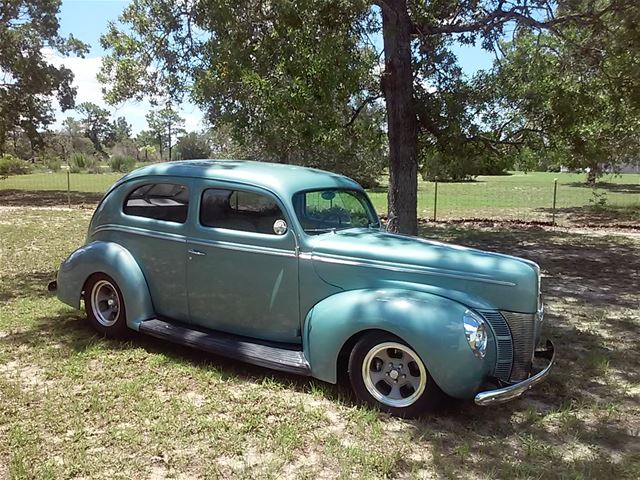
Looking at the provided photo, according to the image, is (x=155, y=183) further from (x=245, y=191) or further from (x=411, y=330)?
(x=411, y=330)

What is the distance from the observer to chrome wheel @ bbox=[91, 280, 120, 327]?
5.24 meters

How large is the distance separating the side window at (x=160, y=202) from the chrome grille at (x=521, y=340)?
112 inches

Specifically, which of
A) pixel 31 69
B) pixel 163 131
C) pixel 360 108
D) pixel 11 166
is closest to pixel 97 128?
pixel 163 131

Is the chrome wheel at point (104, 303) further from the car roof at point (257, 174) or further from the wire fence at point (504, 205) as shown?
the wire fence at point (504, 205)

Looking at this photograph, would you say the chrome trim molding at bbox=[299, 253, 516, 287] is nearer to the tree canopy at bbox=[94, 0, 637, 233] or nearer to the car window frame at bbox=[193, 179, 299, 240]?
the car window frame at bbox=[193, 179, 299, 240]

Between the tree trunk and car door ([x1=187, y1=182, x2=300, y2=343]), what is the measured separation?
481 cm

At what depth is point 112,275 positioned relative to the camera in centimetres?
503

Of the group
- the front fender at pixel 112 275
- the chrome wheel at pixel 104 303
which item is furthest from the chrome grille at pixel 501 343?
the chrome wheel at pixel 104 303

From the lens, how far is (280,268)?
4238mm

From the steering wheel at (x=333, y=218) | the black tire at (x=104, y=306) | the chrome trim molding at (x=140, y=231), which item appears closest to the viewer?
the steering wheel at (x=333, y=218)

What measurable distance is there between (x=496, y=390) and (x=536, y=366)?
1144mm

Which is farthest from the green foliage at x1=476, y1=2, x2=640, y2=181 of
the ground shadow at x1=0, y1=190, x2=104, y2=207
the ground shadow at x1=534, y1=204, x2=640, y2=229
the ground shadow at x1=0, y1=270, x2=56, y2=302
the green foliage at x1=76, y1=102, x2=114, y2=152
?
the green foliage at x1=76, y1=102, x2=114, y2=152

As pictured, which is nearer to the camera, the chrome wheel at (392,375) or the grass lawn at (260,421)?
the grass lawn at (260,421)

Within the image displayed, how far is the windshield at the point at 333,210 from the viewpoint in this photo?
4371mm
